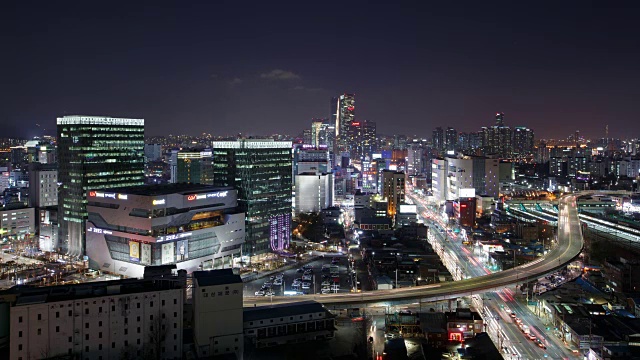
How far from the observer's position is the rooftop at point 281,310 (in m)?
14.6

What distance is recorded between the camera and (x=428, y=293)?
1633 cm

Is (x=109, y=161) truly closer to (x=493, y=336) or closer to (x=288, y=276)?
(x=288, y=276)

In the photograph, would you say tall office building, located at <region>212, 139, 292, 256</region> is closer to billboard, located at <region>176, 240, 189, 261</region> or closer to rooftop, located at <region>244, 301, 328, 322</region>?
billboard, located at <region>176, 240, 189, 261</region>

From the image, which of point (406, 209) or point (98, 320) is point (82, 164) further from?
point (406, 209)

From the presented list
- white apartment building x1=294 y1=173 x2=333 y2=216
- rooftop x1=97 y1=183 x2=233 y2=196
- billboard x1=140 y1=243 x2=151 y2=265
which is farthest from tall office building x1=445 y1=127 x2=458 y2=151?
billboard x1=140 y1=243 x2=151 y2=265

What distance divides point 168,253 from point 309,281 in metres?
5.84

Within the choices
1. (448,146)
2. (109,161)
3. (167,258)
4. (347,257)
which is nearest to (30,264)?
(109,161)

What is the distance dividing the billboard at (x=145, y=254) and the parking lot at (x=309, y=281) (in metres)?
4.02

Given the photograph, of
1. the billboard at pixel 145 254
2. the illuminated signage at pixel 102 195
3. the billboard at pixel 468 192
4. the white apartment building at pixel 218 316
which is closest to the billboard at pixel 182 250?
the billboard at pixel 145 254

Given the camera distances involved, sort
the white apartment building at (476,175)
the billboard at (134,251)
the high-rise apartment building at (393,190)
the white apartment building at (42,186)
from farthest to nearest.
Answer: the white apartment building at (476,175)
the high-rise apartment building at (393,190)
the white apartment building at (42,186)
the billboard at (134,251)

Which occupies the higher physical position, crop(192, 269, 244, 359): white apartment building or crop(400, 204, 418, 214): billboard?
crop(400, 204, 418, 214): billboard

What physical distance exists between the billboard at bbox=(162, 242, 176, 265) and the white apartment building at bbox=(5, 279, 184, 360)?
696 cm

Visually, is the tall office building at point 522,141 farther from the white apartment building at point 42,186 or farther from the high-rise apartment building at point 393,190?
the white apartment building at point 42,186

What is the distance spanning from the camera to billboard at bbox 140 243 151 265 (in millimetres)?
20328
